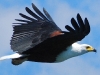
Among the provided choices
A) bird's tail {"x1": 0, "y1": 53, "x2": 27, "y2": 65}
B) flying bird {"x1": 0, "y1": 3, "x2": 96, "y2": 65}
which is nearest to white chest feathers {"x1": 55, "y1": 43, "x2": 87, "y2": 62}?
flying bird {"x1": 0, "y1": 3, "x2": 96, "y2": 65}

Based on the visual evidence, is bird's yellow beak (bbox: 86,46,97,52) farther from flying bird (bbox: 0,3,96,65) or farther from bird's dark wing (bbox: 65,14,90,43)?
bird's dark wing (bbox: 65,14,90,43)

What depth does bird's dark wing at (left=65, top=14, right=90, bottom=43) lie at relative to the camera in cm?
2091

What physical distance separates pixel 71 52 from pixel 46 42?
3.61 ft

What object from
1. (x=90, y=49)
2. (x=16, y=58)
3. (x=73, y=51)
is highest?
(x=90, y=49)

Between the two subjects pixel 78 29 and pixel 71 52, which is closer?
pixel 78 29

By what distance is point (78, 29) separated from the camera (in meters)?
21.4

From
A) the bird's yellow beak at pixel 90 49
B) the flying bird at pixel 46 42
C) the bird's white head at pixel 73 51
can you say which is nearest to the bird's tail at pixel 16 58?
the flying bird at pixel 46 42

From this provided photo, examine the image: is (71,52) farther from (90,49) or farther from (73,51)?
(90,49)

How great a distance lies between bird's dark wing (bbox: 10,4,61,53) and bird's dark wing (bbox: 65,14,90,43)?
66cm

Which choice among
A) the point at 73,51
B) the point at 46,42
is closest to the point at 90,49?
the point at 73,51

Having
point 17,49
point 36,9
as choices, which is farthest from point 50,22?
point 17,49

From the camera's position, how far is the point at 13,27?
78.6 ft

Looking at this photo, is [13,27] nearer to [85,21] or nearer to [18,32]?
[18,32]

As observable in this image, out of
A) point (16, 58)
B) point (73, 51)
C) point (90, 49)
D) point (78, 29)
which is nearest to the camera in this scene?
point (78, 29)
